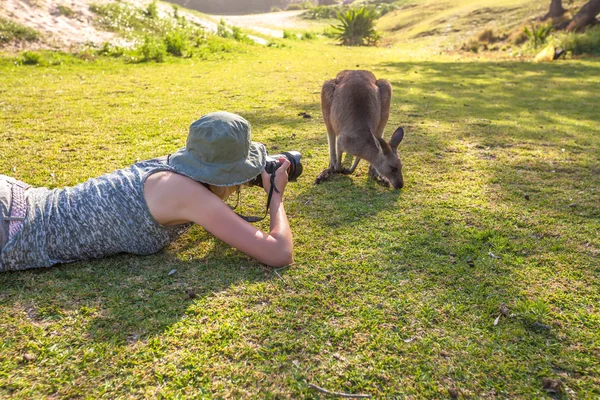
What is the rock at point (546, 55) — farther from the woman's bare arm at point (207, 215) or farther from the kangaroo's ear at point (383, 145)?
the woman's bare arm at point (207, 215)

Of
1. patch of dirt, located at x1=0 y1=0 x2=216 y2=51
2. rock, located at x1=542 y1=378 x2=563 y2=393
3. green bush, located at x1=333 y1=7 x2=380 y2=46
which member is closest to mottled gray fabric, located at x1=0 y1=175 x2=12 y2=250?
rock, located at x1=542 y1=378 x2=563 y2=393

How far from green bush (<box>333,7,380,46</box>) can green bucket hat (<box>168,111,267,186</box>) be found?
684 inches

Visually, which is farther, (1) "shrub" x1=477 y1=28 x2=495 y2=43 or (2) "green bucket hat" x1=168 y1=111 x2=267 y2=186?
(1) "shrub" x1=477 y1=28 x2=495 y2=43

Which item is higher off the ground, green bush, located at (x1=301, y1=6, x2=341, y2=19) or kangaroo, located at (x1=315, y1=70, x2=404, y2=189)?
green bush, located at (x1=301, y1=6, x2=341, y2=19)

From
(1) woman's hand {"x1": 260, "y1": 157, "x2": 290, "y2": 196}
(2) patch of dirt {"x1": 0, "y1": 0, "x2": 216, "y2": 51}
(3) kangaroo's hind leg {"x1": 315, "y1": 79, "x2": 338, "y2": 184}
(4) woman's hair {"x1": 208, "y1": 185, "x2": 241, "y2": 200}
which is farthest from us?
(2) patch of dirt {"x1": 0, "y1": 0, "x2": 216, "y2": 51}

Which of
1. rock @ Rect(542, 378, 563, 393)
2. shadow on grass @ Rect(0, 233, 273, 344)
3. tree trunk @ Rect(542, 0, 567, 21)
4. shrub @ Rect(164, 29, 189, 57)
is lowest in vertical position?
shadow on grass @ Rect(0, 233, 273, 344)

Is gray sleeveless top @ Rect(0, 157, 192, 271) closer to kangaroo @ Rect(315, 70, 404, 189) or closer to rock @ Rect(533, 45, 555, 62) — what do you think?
kangaroo @ Rect(315, 70, 404, 189)

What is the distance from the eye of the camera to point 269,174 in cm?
242

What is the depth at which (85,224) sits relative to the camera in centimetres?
211

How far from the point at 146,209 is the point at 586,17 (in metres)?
15.1

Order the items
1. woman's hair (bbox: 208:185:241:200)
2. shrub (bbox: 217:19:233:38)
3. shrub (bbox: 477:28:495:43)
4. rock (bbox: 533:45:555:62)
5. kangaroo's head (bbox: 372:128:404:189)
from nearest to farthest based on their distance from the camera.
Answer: woman's hair (bbox: 208:185:241:200)
kangaroo's head (bbox: 372:128:404:189)
rock (bbox: 533:45:555:62)
shrub (bbox: 217:19:233:38)
shrub (bbox: 477:28:495:43)

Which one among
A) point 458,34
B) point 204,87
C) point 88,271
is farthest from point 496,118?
point 458,34

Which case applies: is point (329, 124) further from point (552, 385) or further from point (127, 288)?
point (552, 385)

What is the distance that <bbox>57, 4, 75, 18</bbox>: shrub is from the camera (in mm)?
9766
